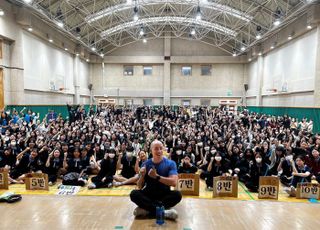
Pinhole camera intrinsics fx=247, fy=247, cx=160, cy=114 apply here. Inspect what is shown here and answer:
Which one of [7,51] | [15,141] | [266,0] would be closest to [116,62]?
[7,51]

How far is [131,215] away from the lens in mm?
4707

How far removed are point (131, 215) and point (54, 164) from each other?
5141mm

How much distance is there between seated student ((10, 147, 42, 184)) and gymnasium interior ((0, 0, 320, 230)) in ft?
0.13

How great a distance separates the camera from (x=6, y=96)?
17203 mm

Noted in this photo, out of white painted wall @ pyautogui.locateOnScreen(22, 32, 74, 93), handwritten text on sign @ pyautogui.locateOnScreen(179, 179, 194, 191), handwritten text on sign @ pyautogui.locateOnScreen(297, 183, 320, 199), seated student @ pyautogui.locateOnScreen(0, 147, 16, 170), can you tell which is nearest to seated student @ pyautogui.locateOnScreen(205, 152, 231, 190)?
handwritten text on sign @ pyautogui.locateOnScreen(179, 179, 194, 191)

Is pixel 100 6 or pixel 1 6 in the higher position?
pixel 100 6

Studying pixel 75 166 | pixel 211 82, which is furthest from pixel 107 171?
pixel 211 82

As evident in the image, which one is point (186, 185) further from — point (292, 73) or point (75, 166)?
point (292, 73)

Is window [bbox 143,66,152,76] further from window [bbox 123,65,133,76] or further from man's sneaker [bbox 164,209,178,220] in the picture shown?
man's sneaker [bbox 164,209,178,220]

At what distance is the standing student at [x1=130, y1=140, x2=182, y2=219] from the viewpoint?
4410 mm

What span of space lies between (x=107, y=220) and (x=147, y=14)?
24908mm

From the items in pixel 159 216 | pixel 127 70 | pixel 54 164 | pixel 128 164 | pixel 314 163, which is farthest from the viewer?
pixel 127 70

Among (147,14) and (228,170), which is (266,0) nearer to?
(147,14)

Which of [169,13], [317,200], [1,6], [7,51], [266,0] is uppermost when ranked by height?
[169,13]
